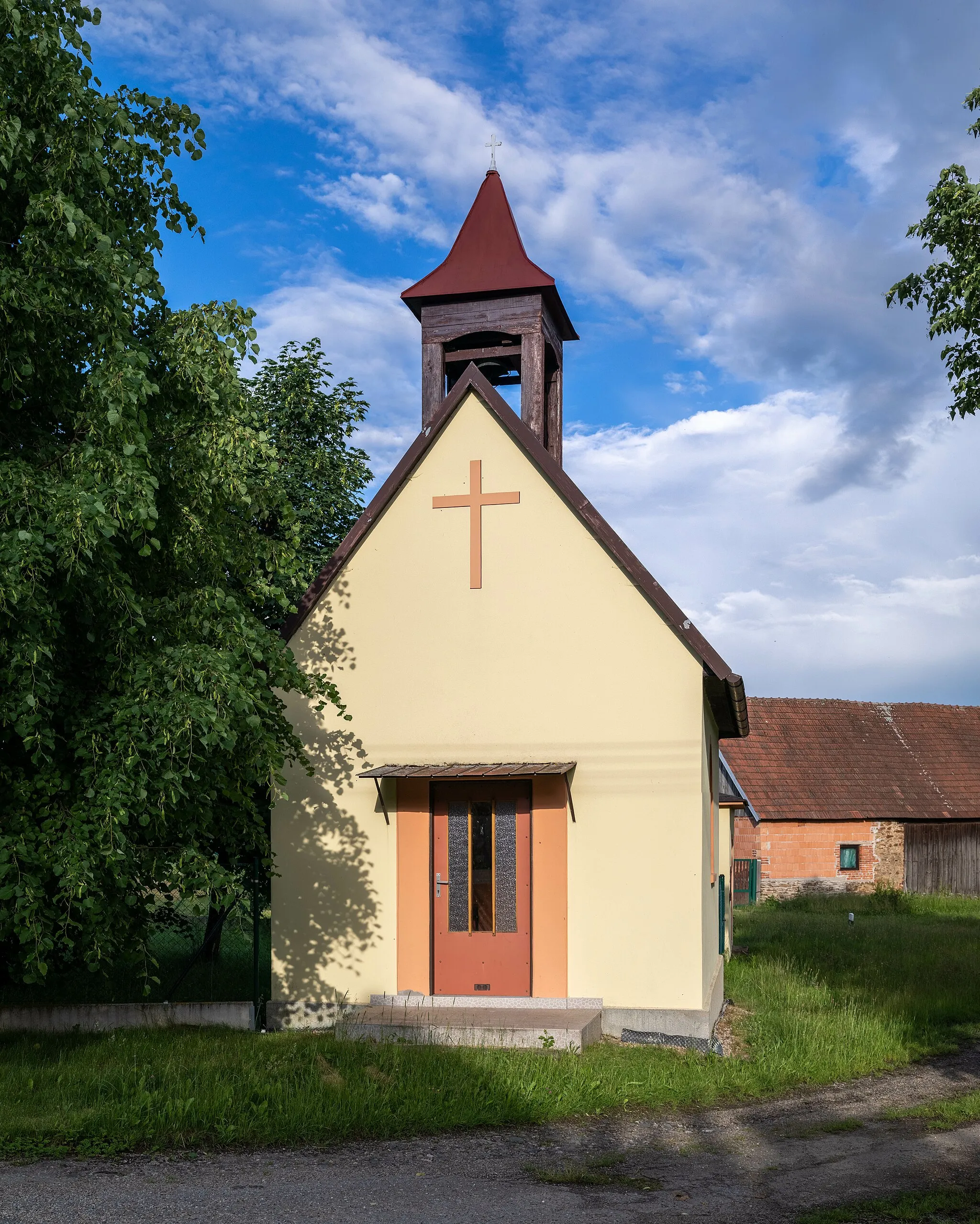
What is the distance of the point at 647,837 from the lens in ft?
36.4

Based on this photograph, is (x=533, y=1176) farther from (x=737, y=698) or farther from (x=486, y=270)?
(x=486, y=270)

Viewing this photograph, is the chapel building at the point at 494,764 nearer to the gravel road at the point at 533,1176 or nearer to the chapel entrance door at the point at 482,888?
the chapel entrance door at the point at 482,888

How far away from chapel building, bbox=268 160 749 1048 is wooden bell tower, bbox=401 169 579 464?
1.23 m

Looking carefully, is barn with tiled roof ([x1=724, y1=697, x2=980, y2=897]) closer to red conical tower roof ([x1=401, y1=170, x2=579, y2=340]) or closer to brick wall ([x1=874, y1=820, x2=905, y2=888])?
brick wall ([x1=874, y1=820, x2=905, y2=888])

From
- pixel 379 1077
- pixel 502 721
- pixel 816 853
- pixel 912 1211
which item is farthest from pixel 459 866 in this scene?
pixel 816 853

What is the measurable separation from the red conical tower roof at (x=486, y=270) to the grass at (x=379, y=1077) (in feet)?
27.5

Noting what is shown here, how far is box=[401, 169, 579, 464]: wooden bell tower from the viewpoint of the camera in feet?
44.1

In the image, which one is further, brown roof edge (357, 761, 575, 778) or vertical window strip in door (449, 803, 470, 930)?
vertical window strip in door (449, 803, 470, 930)

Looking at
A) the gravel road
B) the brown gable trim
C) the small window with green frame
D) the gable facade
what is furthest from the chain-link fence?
the small window with green frame

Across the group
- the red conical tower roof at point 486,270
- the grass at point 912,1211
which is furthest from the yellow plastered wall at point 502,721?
the grass at point 912,1211

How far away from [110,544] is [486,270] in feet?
22.5

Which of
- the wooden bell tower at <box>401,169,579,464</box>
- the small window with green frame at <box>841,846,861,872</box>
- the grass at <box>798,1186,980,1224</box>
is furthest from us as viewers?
the small window with green frame at <box>841,846,861,872</box>

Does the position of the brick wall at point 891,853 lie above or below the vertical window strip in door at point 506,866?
below

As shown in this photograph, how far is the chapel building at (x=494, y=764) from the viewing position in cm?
1105
